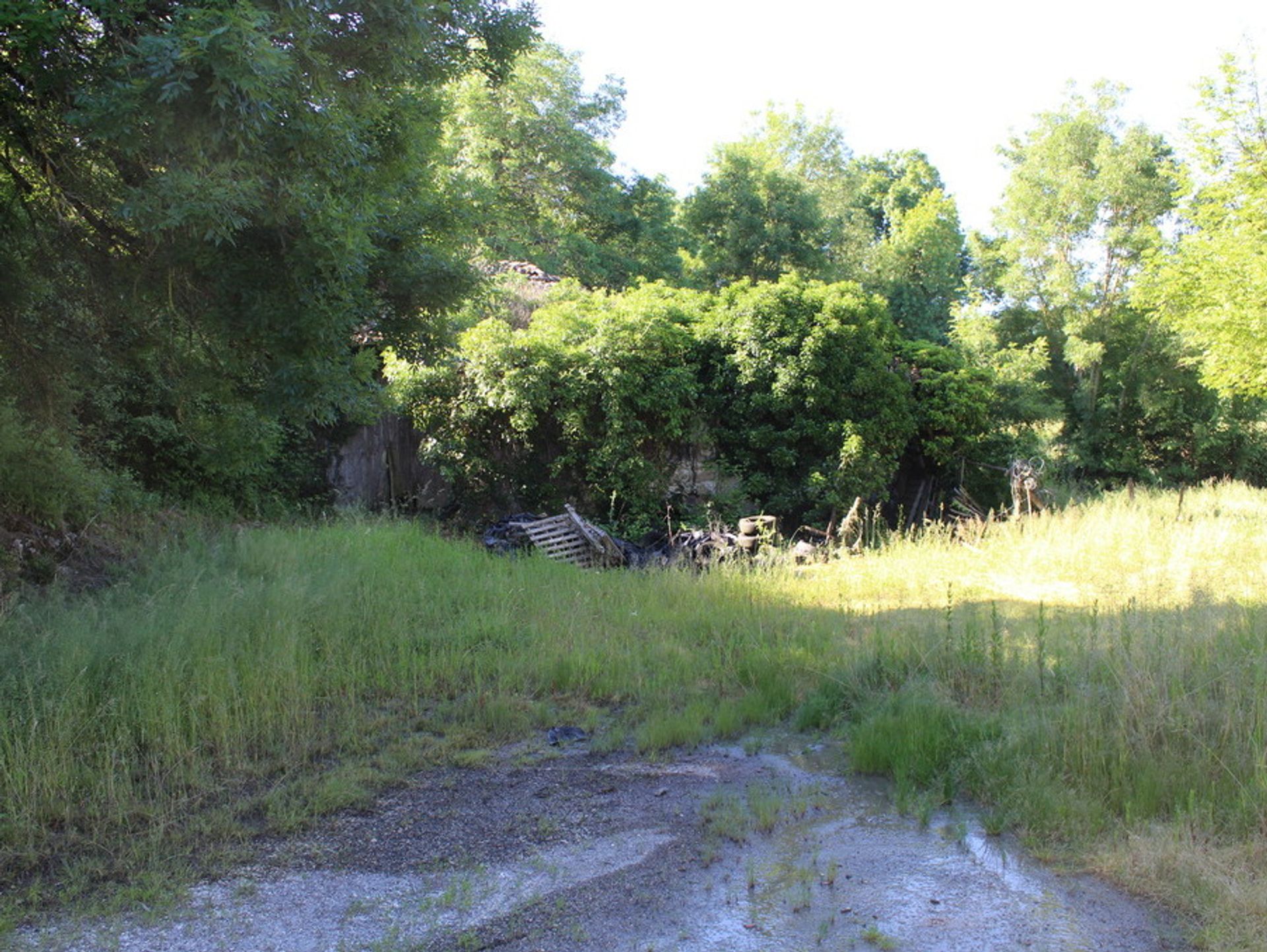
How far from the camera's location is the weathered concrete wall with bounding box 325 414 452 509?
576 inches

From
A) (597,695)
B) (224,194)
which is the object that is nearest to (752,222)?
(597,695)

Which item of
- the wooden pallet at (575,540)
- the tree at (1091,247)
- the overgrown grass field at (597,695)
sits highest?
the tree at (1091,247)

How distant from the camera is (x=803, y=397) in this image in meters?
15.4

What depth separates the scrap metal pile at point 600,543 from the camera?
12.3 metres

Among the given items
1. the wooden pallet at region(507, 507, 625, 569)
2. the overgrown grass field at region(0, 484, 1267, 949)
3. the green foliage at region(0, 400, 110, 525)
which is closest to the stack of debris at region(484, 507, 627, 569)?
the wooden pallet at region(507, 507, 625, 569)

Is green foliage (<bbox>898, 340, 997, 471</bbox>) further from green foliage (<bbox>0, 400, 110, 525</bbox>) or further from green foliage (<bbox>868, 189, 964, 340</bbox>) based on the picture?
green foliage (<bbox>868, 189, 964, 340</bbox>)

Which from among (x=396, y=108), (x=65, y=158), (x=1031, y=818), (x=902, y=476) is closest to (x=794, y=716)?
(x=1031, y=818)

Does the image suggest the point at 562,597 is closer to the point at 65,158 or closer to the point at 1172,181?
the point at 65,158

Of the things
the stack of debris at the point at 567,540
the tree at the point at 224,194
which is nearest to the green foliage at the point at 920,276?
the stack of debris at the point at 567,540

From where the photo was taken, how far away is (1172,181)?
86.9 ft

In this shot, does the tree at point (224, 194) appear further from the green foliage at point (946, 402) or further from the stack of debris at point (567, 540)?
the green foliage at point (946, 402)

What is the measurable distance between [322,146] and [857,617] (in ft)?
18.9

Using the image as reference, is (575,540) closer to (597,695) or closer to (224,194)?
(597,695)

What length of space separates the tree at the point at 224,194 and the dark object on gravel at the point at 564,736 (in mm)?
2743
